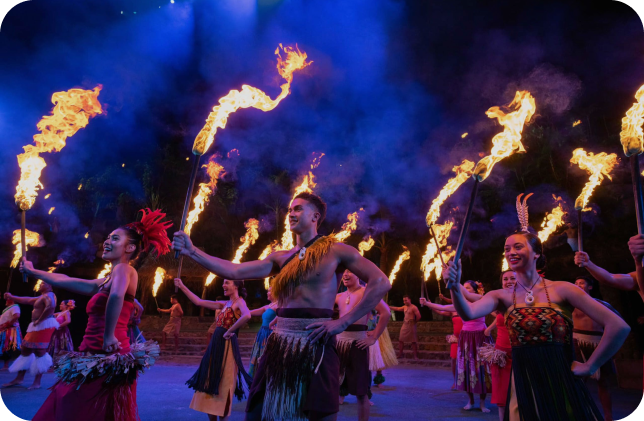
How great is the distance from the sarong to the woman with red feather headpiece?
1364 millimetres

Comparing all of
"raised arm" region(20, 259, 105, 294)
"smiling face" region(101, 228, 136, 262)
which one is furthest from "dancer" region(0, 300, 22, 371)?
"smiling face" region(101, 228, 136, 262)

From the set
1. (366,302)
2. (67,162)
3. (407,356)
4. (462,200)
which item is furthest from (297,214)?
(67,162)

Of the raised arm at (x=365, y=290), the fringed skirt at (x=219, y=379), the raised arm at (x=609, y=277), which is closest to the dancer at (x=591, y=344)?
the raised arm at (x=609, y=277)

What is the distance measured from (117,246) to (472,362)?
5919mm

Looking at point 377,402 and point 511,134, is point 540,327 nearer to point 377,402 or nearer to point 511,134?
point 511,134

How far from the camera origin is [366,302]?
2.96 m

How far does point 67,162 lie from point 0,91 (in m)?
10.3

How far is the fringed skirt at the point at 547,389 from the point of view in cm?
290

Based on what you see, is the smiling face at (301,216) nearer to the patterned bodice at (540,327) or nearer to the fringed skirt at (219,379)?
the patterned bodice at (540,327)

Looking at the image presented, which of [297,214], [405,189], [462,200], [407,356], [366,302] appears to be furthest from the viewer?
[405,189]

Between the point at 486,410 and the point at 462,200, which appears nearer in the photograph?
the point at 486,410

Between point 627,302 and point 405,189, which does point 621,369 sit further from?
point 405,189

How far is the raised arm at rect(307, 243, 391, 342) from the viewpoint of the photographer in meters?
2.85

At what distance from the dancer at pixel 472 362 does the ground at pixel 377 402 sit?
306 millimetres
